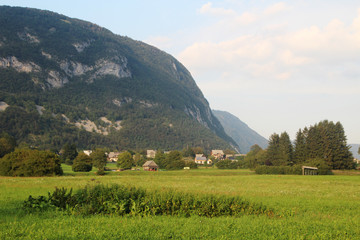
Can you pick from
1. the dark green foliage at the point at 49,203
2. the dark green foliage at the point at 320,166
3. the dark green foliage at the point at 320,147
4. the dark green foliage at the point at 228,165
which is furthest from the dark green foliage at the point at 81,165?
the dark green foliage at the point at 49,203

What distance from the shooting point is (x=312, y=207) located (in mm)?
24469

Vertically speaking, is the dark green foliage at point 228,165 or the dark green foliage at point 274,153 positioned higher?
the dark green foliage at point 274,153

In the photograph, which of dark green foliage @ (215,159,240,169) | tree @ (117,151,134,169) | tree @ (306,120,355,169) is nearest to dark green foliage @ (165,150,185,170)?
tree @ (117,151,134,169)

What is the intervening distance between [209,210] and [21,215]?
11.2 meters

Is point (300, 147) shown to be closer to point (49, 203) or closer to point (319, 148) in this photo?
point (319, 148)

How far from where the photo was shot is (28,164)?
62.8 metres

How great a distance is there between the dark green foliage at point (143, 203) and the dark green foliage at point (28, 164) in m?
48.0

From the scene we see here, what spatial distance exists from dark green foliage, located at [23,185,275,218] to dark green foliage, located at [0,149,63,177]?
48.0m

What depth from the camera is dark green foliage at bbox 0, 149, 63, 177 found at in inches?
2480

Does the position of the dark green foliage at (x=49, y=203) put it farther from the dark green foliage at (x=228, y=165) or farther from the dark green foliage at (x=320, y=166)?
the dark green foliage at (x=228, y=165)

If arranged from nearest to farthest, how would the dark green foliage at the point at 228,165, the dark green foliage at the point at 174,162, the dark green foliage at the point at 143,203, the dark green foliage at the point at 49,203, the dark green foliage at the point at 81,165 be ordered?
1. the dark green foliage at the point at 143,203
2. the dark green foliage at the point at 49,203
3. the dark green foliage at the point at 81,165
4. the dark green foliage at the point at 174,162
5. the dark green foliage at the point at 228,165

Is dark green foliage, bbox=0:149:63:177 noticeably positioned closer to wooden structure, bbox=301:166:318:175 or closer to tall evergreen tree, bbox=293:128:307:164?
wooden structure, bbox=301:166:318:175

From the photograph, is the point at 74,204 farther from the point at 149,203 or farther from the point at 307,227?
the point at 307,227

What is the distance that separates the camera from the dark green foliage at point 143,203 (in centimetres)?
1864
